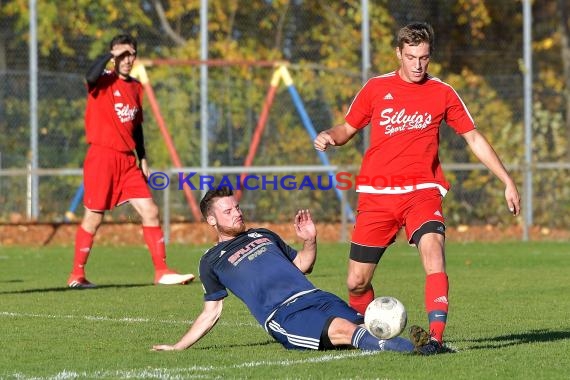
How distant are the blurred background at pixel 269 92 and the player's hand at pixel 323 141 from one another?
39.6 ft

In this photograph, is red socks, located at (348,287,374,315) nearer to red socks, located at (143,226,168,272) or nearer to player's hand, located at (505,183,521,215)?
player's hand, located at (505,183,521,215)

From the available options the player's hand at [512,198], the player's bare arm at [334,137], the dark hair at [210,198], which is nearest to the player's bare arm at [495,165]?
the player's hand at [512,198]

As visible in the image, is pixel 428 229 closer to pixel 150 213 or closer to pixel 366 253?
pixel 366 253

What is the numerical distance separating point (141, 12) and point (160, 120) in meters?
2.61

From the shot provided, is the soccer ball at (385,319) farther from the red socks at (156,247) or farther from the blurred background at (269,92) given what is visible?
the blurred background at (269,92)

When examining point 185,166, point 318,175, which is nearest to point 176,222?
point 185,166

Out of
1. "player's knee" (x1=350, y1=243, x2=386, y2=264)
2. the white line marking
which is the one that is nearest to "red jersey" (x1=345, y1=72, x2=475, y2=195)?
"player's knee" (x1=350, y1=243, x2=386, y2=264)

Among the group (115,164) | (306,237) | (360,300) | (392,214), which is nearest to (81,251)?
(115,164)

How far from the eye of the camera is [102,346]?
8484 millimetres

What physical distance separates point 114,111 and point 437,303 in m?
6.40

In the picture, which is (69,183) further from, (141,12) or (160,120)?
(141,12)

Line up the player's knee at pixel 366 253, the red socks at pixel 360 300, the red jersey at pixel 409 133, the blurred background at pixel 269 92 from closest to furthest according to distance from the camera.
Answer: the red jersey at pixel 409 133 < the player's knee at pixel 366 253 < the red socks at pixel 360 300 < the blurred background at pixel 269 92

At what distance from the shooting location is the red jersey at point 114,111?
1358 cm

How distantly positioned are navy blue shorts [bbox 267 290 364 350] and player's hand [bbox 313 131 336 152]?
0.92m
